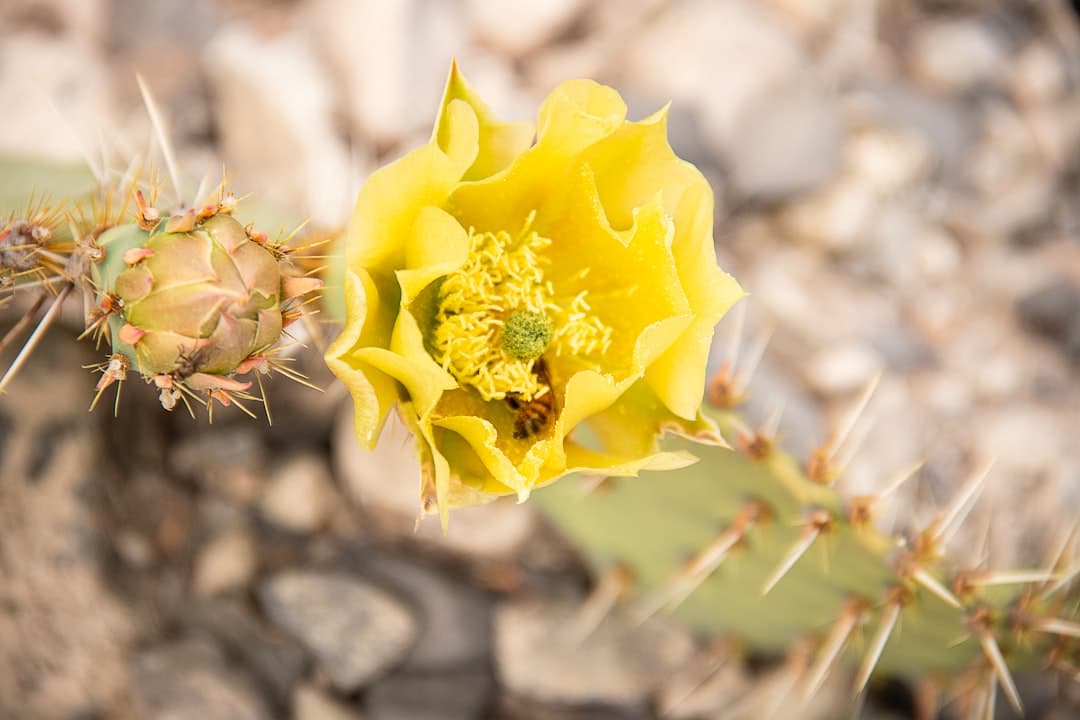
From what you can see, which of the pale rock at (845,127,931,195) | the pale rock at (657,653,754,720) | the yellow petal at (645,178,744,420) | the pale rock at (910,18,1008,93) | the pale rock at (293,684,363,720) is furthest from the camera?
the pale rock at (910,18,1008,93)

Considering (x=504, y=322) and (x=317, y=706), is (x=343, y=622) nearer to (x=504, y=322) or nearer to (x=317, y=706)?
(x=317, y=706)

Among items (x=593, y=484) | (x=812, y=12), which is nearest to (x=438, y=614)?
(x=593, y=484)

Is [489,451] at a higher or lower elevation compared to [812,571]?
higher

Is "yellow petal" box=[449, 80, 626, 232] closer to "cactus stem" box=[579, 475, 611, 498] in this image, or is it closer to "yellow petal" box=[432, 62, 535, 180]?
"yellow petal" box=[432, 62, 535, 180]

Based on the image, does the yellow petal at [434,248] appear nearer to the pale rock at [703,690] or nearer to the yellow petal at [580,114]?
the yellow petal at [580,114]

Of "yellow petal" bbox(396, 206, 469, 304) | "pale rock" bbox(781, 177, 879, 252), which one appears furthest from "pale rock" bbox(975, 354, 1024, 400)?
"yellow petal" bbox(396, 206, 469, 304)

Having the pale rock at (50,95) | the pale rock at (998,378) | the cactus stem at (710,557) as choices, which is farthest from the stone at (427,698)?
the pale rock at (998,378)

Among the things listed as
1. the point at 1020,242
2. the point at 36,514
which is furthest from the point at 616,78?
the point at 36,514
